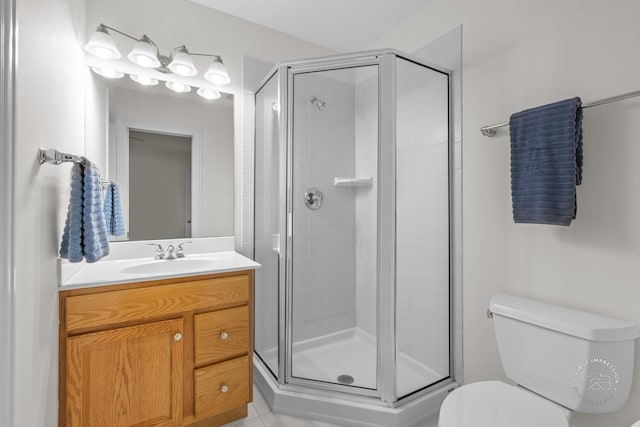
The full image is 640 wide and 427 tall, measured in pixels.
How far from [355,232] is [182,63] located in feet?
4.75

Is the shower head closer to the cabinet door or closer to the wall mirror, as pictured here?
the wall mirror

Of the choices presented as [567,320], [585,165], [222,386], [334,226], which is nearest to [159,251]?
[222,386]

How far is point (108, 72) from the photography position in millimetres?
1718

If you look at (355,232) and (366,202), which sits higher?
(366,202)

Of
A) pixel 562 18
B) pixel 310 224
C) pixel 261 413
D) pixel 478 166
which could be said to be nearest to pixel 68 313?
pixel 261 413

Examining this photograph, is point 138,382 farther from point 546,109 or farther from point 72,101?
point 546,109

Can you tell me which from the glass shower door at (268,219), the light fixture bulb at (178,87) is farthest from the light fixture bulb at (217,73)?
the glass shower door at (268,219)

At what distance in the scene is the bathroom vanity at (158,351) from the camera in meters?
1.22

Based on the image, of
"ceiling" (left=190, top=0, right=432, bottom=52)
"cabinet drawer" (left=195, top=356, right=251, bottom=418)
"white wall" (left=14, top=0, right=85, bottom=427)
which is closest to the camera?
"white wall" (left=14, top=0, right=85, bottom=427)

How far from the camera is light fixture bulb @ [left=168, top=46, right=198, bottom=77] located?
1759mm

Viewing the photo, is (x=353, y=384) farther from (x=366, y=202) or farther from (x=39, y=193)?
(x=39, y=193)

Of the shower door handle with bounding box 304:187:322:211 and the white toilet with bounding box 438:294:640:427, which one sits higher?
the shower door handle with bounding box 304:187:322:211

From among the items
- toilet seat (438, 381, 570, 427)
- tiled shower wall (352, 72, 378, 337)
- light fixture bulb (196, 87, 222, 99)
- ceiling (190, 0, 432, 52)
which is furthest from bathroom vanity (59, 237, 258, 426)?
ceiling (190, 0, 432, 52)

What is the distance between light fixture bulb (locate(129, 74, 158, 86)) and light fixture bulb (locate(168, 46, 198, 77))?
132 mm
